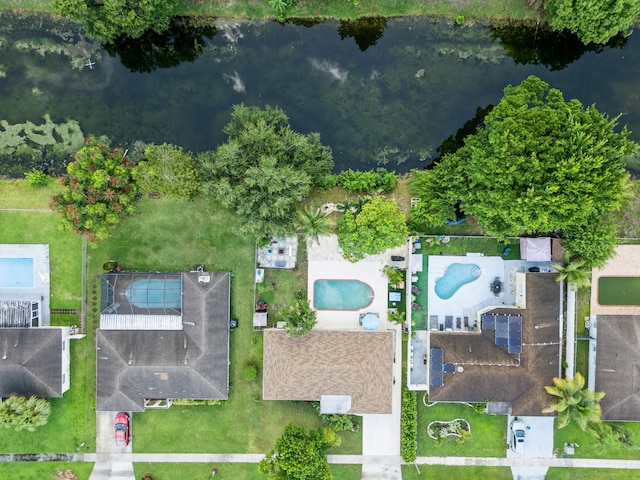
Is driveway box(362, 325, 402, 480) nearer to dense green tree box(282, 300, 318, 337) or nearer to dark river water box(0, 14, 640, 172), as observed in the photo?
dense green tree box(282, 300, 318, 337)

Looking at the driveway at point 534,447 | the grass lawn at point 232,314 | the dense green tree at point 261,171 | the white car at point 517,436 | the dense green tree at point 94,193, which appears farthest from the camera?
the driveway at point 534,447

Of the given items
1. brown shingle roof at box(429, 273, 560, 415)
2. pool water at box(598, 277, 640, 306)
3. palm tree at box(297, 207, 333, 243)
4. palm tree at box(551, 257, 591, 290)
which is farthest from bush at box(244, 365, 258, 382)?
pool water at box(598, 277, 640, 306)

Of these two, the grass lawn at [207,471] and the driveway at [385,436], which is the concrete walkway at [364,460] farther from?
the driveway at [385,436]

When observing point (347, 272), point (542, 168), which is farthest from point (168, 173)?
point (542, 168)

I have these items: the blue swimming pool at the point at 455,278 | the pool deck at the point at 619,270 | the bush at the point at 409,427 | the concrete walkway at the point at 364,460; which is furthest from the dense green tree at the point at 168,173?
the pool deck at the point at 619,270

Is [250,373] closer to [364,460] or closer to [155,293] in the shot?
[155,293]
